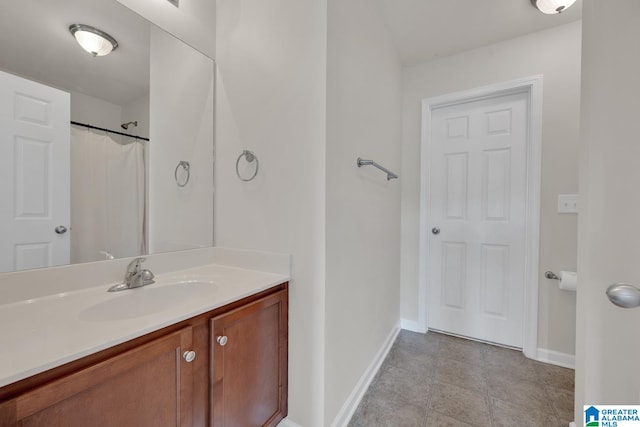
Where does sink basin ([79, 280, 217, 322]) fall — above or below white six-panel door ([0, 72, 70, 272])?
below

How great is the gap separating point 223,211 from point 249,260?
337mm

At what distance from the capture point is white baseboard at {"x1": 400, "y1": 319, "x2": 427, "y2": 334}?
2.28 m

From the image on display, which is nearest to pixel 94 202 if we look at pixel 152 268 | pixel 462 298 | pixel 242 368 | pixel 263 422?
pixel 152 268

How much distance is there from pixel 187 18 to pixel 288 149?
94 cm

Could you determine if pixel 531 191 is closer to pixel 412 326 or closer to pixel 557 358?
pixel 557 358

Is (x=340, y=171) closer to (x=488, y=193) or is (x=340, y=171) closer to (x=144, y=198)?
(x=144, y=198)

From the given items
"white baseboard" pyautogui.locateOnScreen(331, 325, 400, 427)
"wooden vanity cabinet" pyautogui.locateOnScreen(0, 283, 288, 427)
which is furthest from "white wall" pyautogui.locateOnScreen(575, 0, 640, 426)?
"wooden vanity cabinet" pyautogui.locateOnScreen(0, 283, 288, 427)

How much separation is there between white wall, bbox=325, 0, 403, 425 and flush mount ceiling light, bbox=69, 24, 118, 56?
3.17 feet

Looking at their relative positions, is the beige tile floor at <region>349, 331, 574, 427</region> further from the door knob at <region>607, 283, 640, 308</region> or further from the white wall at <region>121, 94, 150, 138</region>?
the white wall at <region>121, 94, 150, 138</region>

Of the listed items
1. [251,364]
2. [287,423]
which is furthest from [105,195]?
[287,423]

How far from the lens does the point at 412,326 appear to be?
7.64ft

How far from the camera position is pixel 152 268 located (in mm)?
1205

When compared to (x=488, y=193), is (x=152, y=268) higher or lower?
lower

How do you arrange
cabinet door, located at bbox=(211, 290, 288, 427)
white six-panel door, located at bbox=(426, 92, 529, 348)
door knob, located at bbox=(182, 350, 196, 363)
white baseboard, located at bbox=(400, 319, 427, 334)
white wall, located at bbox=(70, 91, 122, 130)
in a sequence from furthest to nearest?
white baseboard, located at bbox=(400, 319, 427, 334), white six-panel door, located at bbox=(426, 92, 529, 348), white wall, located at bbox=(70, 91, 122, 130), cabinet door, located at bbox=(211, 290, 288, 427), door knob, located at bbox=(182, 350, 196, 363)
